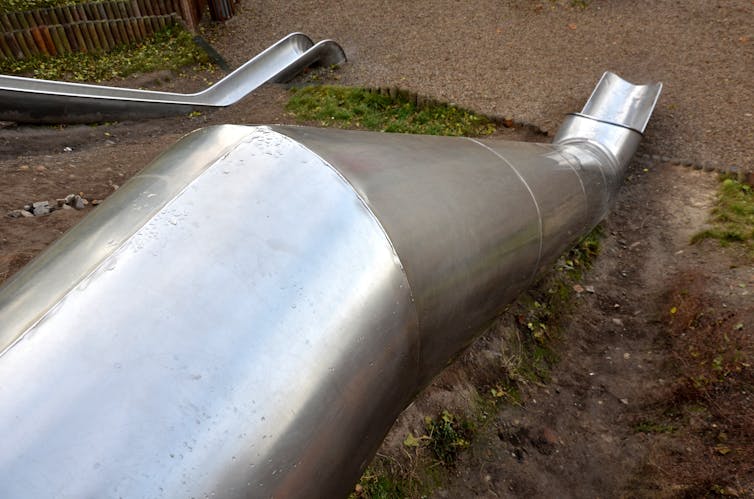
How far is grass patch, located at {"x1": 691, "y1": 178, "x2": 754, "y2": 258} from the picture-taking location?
5266mm

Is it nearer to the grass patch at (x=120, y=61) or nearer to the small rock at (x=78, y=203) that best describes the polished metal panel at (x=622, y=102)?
the small rock at (x=78, y=203)

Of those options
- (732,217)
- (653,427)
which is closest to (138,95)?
(653,427)

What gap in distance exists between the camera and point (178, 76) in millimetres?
9680

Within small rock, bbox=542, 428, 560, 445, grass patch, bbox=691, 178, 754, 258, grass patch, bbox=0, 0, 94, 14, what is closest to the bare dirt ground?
small rock, bbox=542, 428, 560, 445

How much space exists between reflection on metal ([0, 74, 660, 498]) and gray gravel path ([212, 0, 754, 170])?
5938mm

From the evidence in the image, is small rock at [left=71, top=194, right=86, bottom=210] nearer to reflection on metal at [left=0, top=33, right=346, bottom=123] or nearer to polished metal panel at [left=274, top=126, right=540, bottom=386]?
reflection on metal at [left=0, top=33, right=346, bottom=123]

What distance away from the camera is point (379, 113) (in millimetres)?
8273

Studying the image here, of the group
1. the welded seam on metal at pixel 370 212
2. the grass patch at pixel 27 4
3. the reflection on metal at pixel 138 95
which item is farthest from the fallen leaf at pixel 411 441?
the grass patch at pixel 27 4

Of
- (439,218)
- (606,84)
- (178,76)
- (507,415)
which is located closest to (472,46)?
(606,84)

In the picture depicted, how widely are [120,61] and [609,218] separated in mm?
9250

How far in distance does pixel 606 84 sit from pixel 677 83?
144 cm

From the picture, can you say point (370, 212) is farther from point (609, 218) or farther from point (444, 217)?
point (609, 218)

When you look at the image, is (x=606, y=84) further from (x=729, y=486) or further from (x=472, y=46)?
(x=729, y=486)

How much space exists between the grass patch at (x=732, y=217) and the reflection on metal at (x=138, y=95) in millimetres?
7099
